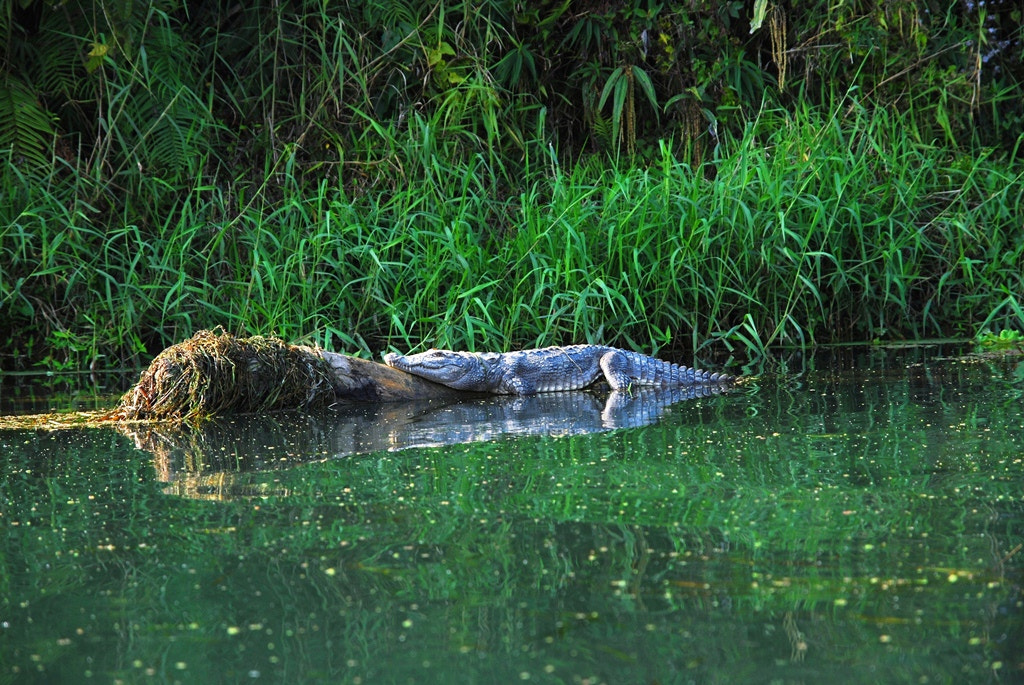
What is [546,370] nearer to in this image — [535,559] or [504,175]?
[504,175]

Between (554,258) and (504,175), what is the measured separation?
149 cm

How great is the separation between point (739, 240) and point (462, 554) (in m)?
4.37

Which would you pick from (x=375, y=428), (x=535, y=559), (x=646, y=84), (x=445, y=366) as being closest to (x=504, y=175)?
(x=646, y=84)

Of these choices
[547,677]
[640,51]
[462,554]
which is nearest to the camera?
[547,677]

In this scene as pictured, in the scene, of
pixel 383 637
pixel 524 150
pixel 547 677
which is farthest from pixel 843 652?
pixel 524 150

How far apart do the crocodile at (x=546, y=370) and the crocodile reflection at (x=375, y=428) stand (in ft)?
0.28

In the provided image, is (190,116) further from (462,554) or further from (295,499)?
(462,554)

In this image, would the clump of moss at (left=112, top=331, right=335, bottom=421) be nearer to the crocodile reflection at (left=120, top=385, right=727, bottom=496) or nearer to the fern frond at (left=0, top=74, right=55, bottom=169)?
the crocodile reflection at (left=120, top=385, right=727, bottom=496)

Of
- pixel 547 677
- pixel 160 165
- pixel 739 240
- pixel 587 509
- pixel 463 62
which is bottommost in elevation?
pixel 547 677

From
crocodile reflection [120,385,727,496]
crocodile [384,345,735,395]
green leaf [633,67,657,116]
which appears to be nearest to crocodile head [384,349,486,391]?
crocodile [384,345,735,395]

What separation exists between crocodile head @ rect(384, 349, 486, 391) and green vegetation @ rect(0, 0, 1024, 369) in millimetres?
581

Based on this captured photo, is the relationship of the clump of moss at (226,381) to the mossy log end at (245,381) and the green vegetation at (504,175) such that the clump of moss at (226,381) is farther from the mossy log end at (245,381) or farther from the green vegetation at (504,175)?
the green vegetation at (504,175)

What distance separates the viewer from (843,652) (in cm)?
194

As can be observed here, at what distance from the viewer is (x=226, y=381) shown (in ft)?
17.0
